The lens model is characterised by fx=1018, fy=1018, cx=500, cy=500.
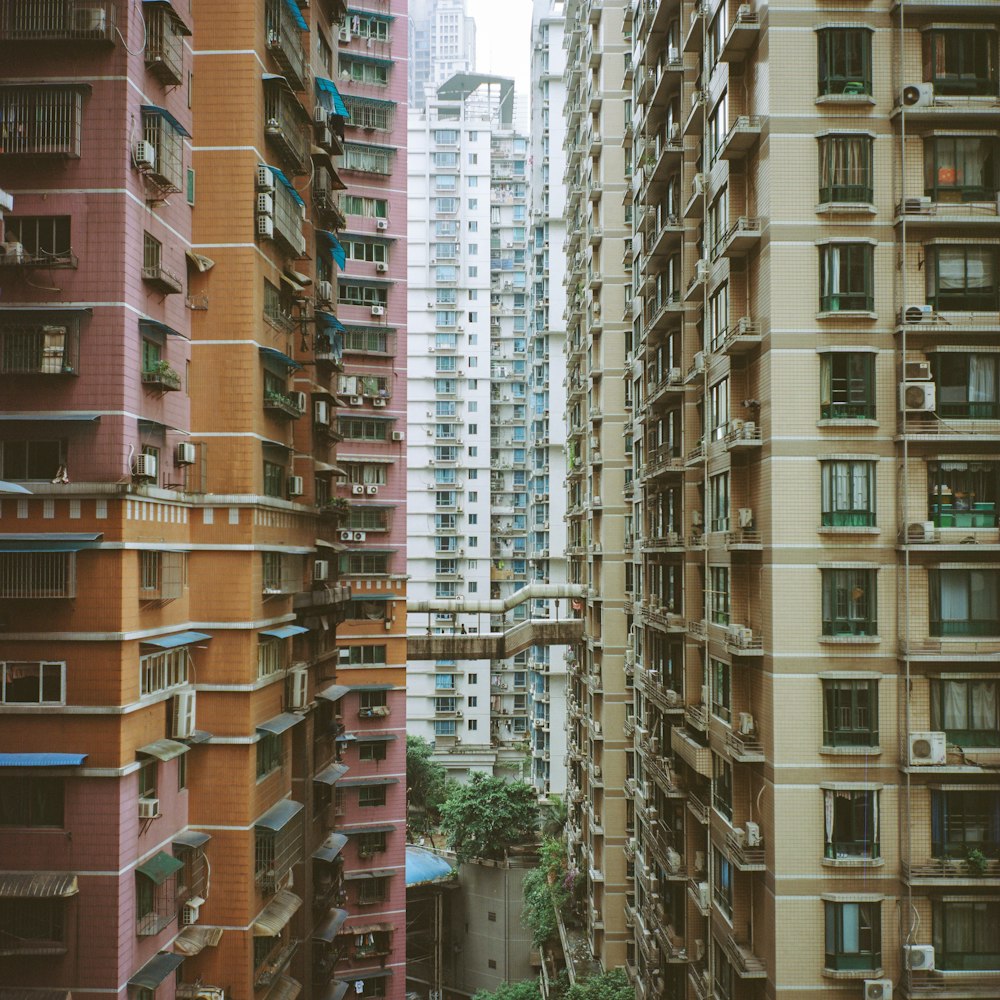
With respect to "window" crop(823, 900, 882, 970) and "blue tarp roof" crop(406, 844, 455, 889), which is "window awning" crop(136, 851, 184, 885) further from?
"blue tarp roof" crop(406, 844, 455, 889)

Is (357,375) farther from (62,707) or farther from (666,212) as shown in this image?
(62,707)

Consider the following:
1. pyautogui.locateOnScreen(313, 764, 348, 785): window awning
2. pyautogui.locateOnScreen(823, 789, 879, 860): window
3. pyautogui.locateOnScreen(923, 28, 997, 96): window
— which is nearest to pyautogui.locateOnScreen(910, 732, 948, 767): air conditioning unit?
pyautogui.locateOnScreen(823, 789, 879, 860): window

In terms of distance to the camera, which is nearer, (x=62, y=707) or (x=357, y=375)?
(x=62, y=707)

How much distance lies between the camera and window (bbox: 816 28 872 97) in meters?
17.1

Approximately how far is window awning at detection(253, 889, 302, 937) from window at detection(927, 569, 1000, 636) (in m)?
13.6

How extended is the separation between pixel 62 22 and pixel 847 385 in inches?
560

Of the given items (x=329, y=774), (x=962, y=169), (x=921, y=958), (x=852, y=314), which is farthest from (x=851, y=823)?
(x=329, y=774)

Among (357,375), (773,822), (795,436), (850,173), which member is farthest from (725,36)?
(357,375)

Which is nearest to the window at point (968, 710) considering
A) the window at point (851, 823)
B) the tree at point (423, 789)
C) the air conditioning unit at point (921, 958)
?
the window at point (851, 823)

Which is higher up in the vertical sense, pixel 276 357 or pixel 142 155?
pixel 142 155

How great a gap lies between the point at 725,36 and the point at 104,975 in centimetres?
1952

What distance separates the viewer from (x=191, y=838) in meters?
19.0

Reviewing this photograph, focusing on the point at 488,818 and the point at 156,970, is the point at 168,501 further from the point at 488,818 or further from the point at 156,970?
the point at 488,818

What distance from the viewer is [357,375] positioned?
35.3 meters
